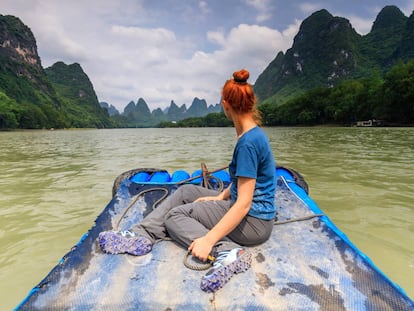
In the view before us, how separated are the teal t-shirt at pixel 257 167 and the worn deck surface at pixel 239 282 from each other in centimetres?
32

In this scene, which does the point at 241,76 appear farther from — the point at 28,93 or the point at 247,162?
the point at 28,93

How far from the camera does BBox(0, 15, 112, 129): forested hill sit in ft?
195

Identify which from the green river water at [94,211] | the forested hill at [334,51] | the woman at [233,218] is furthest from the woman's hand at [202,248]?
the forested hill at [334,51]

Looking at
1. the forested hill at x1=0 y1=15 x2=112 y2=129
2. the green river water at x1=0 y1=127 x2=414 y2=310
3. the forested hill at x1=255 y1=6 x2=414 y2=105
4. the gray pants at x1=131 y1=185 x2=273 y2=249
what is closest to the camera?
the gray pants at x1=131 y1=185 x2=273 y2=249

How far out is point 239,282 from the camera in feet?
5.66

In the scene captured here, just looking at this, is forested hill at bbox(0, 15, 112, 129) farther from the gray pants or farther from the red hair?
the red hair

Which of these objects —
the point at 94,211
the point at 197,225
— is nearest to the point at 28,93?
the point at 94,211

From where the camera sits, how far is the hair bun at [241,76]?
189cm

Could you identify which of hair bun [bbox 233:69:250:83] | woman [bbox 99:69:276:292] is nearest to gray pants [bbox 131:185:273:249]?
woman [bbox 99:69:276:292]

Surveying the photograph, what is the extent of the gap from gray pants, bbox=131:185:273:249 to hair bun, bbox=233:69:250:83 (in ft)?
3.12

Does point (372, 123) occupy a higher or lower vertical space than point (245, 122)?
lower

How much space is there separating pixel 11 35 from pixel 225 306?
143 m

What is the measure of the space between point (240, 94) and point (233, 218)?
84 centimetres

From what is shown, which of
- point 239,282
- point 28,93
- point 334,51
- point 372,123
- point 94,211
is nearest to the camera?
point 239,282
